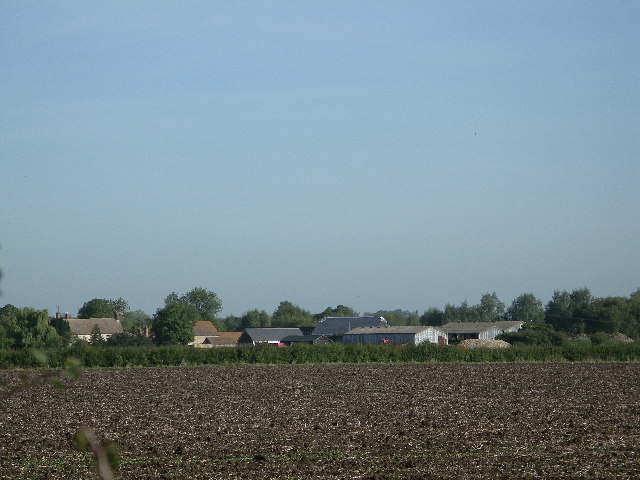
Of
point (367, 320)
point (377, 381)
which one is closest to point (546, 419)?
point (377, 381)


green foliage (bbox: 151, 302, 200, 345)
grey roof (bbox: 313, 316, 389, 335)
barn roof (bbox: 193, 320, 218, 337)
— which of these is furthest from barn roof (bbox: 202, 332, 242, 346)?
grey roof (bbox: 313, 316, 389, 335)

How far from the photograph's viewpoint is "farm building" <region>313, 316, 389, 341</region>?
125 metres

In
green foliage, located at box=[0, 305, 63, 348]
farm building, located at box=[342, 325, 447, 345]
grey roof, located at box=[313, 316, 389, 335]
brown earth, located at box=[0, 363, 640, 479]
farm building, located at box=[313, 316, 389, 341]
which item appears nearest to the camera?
brown earth, located at box=[0, 363, 640, 479]

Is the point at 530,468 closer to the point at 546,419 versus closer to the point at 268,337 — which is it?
the point at 546,419

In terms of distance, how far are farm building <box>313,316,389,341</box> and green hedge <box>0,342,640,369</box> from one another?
2272 inches

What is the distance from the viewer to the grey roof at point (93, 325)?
140 m

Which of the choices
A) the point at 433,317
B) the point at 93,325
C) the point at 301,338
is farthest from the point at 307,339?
the point at 433,317

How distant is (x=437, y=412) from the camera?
2675 centimetres

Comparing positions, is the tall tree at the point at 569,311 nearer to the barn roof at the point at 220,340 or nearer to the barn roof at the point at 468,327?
the barn roof at the point at 468,327

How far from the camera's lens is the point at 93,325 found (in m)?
144

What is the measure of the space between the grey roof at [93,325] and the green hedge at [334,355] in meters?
79.6

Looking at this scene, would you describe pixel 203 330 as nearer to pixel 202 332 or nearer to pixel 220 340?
pixel 202 332

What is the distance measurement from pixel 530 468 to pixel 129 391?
25.6 m

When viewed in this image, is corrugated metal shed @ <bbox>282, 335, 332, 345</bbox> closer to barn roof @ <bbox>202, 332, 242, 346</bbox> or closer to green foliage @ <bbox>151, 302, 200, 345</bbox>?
green foliage @ <bbox>151, 302, 200, 345</bbox>
